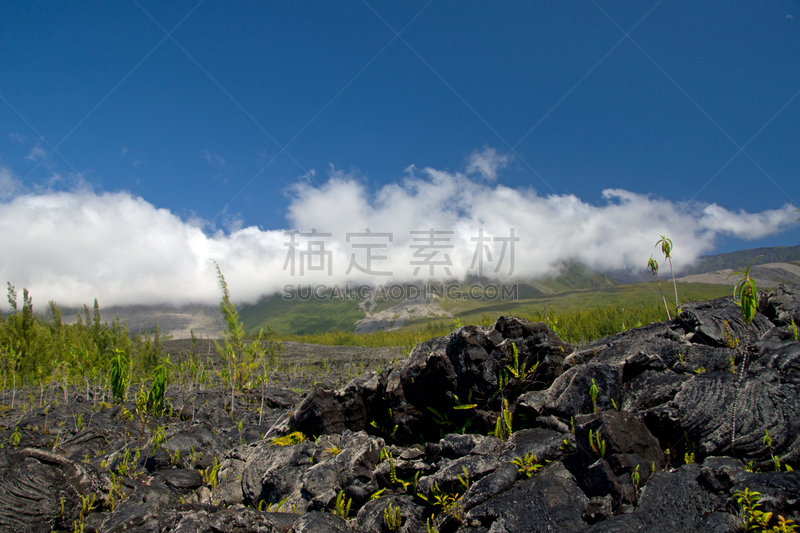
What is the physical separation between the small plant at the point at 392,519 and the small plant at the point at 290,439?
5188 mm

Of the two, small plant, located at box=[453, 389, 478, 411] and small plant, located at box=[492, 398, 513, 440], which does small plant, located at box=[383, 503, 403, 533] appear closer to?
small plant, located at box=[492, 398, 513, 440]

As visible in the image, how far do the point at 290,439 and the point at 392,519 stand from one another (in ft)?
18.8

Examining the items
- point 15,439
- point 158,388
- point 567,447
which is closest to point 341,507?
point 567,447

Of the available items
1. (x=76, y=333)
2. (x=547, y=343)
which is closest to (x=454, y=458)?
(x=547, y=343)

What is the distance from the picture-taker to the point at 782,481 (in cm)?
579

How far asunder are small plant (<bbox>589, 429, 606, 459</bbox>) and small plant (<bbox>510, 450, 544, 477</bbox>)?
36.6 inches

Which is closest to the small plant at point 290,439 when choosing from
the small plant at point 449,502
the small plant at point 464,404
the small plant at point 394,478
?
the small plant at point 394,478

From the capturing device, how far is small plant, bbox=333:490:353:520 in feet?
30.0

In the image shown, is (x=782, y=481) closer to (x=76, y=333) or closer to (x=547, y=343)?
(x=547, y=343)

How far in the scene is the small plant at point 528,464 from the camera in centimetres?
805

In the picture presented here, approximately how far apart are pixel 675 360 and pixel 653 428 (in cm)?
272

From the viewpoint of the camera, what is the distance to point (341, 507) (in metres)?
9.20

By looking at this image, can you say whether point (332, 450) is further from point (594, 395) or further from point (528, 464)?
point (594, 395)

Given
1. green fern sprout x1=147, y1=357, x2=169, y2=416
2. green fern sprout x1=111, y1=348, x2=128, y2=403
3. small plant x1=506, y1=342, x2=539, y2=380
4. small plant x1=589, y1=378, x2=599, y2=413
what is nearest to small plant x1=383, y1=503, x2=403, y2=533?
small plant x1=506, y1=342, x2=539, y2=380
